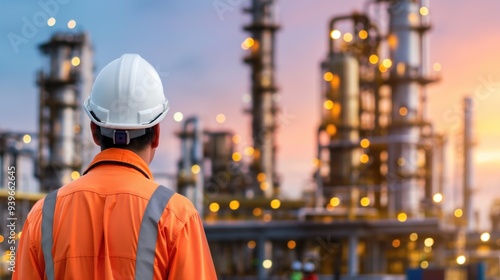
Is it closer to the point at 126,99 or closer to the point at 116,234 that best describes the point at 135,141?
the point at 126,99

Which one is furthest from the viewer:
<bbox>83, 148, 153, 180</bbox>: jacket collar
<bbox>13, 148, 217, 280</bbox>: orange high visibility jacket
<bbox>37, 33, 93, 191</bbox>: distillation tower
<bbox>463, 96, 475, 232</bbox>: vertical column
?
<bbox>463, 96, 475, 232</bbox>: vertical column

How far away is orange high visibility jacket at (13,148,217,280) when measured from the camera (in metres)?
2.20

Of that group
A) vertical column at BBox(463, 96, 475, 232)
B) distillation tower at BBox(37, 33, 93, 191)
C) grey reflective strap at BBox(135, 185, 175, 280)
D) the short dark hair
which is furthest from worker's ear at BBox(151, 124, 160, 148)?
vertical column at BBox(463, 96, 475, 232)

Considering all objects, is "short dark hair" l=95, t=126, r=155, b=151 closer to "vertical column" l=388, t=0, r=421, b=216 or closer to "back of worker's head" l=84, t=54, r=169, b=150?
"back of worker's head" l=84, t=54, r=169, b=150

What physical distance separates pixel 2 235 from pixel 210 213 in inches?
686

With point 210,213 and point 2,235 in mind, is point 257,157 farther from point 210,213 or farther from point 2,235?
point 2,235

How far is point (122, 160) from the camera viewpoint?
2.35 m

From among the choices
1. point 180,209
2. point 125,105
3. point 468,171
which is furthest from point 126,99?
point 468,171

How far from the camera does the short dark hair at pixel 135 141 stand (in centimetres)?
243

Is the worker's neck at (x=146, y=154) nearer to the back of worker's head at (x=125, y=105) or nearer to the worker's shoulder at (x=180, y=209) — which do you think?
the back of worker's head at (x=125, y=105)

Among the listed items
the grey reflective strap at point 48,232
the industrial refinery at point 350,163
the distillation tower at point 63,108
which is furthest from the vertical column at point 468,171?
the grey reflective strap at point 48,232

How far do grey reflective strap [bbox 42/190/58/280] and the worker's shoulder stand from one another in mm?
309

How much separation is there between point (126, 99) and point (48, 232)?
0.43 metres

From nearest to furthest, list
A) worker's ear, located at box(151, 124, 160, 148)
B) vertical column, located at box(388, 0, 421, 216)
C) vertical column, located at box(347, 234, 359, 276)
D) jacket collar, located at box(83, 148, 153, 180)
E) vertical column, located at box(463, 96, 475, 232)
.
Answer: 1. jacket collar, located at box(83, 148, 153, 180)
2. worker's ear, located at box(151, 124, 160, 148)
3. vertical column, located at box(388, 0, 421, 216)
4. vertical column, located at box(347, 234, 359, 276)
5. vertical column, located at box(463, 96, 475, 232)
